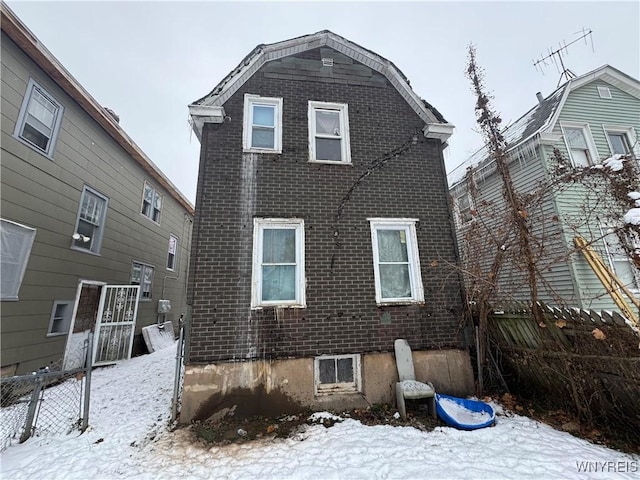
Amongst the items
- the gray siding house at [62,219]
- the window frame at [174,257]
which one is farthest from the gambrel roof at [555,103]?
the window frame at [174,257]

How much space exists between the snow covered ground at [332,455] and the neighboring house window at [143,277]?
6864mm

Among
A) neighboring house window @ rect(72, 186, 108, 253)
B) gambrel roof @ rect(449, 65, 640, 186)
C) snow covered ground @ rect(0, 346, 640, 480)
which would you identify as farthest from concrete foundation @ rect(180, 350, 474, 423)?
gambrel roof @ rect(449, 65, 640, 186)

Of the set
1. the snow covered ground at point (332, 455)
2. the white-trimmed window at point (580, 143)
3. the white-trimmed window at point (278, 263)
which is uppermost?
the white-trimmed window at point (580, 143)

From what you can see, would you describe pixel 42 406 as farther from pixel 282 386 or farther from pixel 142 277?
pixel 142 277

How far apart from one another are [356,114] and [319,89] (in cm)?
105

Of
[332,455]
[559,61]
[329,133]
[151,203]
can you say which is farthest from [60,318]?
[559,61]

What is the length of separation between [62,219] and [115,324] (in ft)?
11.4

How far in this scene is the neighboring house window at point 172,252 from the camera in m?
13.3

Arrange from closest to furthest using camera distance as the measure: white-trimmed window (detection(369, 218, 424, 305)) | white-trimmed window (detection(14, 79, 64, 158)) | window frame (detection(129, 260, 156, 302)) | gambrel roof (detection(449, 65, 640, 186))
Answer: white-trimmed window (detection(369, 218, 424, 305)) → white-trimmed window (detection(14, 79, 64, 158)) → gambrel roof (detection(449, 65, 640, 186)) → window frame (detection(129, 260, 156, 302))

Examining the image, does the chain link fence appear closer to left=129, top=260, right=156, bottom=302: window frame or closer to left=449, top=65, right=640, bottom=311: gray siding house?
left=129, top=260, right=156, bottom=302: window frame

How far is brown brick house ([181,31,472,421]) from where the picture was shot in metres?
4.97

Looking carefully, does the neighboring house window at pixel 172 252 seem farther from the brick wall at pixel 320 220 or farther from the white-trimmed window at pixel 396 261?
the white-trimmed window at pixel 396 261

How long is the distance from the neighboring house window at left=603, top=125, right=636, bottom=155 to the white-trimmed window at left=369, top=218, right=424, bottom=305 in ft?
31.2

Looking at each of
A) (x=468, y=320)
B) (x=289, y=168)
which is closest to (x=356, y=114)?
(x=289, y=168)
